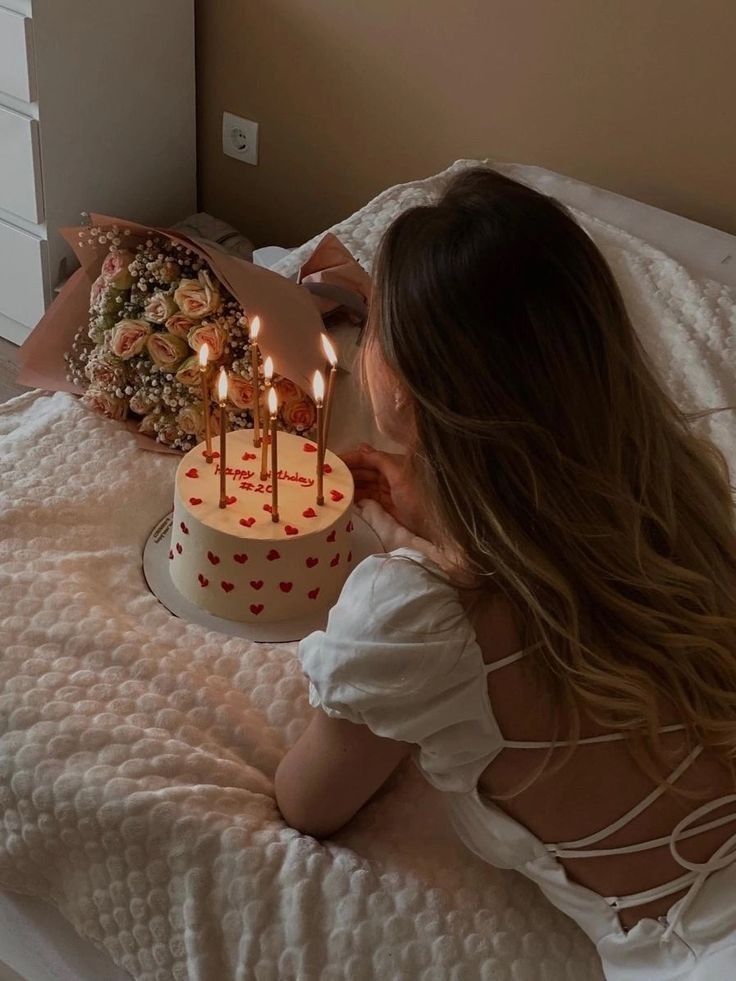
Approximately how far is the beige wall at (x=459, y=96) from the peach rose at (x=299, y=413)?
1.05 metres

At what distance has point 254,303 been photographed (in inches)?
55.8

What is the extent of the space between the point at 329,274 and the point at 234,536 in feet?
1.76

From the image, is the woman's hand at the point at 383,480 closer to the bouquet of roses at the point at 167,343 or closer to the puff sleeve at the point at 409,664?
the bouquet of roses at the point at 167,343

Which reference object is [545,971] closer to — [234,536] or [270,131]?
[234,536]

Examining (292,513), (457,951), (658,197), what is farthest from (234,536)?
(658,197)

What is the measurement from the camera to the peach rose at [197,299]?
1.40 metres

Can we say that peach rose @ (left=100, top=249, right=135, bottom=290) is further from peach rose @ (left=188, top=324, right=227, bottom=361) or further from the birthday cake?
→ the birthday cake

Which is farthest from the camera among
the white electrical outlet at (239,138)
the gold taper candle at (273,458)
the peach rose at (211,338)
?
the white electrical outlet at (239,138)

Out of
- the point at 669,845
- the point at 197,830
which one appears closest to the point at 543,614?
the point at 669,845

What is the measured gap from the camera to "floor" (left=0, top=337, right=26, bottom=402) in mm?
2383

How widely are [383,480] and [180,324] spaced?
0.32m

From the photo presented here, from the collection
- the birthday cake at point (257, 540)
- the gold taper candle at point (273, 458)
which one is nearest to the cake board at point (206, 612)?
the birthday cake at point (257, 540)

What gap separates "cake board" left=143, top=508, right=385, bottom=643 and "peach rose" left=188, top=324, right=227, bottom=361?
0.75 feet

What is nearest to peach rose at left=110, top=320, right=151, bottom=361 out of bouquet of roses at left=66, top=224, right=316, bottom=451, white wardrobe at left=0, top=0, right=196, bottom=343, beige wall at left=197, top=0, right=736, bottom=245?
bouquet of roses at left=66, top=224, right=316, bottom=451
